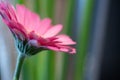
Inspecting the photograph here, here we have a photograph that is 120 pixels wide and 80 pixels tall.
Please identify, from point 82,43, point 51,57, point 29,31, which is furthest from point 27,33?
point 82,43

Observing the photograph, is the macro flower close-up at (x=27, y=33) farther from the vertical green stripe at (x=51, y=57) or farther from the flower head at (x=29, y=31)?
the vertical green stripe at (x=51, y=57)

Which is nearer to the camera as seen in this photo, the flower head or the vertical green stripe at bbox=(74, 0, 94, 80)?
the flower head

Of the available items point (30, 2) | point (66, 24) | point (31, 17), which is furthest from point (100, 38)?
point (31, 17)

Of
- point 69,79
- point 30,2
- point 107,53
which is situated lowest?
point 69,79

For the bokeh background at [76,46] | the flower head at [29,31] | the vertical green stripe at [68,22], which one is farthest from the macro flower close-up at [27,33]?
the vertical green stripe at [68,22]

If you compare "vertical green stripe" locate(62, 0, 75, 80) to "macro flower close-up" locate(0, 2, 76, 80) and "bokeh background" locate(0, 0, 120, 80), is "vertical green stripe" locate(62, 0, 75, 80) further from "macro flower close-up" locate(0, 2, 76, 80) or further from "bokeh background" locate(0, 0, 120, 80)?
"macro flower close-up" locate(0, 2, 76, 80)

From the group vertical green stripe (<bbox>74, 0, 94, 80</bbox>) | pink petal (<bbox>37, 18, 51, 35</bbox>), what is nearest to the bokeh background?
vertical green stripe (<bbox>74, 0, 94, 80</bbox>)

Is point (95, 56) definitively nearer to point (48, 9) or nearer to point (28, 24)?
point (48, 9)
